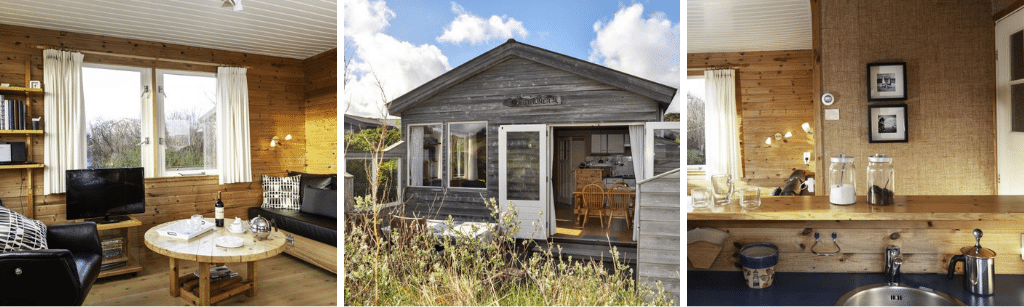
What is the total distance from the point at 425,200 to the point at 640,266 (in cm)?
71

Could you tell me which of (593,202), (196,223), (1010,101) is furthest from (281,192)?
(1010,101)

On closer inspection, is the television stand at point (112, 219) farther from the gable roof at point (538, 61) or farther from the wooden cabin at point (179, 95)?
the gable roof at point (538, 61)

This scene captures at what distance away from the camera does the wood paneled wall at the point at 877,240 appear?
6.24 ft

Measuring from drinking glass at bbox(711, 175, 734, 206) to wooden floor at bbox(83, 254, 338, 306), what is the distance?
2723mm

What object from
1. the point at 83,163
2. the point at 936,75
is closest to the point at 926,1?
the point at 936,75

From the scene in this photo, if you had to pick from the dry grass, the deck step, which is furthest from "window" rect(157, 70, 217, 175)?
the deck step

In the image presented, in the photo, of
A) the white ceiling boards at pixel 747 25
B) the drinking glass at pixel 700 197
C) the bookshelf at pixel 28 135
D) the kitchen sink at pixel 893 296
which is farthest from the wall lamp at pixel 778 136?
the bookshelf at pixel 28 135

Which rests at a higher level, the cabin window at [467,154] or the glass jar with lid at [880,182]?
the cabin window at [467,154]

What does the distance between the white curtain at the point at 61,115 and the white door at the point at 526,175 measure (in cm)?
425

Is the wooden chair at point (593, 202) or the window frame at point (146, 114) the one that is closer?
the wooden chair at point (593, 202)

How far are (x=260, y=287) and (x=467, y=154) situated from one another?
293 cm

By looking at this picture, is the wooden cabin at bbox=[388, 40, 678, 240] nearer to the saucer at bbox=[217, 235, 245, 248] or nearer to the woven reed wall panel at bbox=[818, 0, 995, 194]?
the woven reed wall panel at bbox=[818, 0, 995, 194]

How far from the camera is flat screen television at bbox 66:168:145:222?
159 inches

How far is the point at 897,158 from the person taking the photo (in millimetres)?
2600
